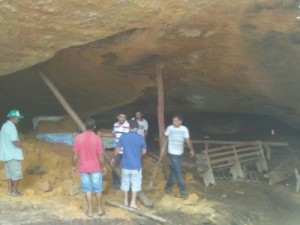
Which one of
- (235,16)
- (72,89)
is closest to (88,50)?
(72,89)

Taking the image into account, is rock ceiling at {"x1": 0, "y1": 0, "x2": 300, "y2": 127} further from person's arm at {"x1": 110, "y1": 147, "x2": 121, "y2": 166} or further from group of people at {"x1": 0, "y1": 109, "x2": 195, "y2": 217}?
person's arm at {"x1": 110, "y1": 147, "x2": 121, "y2": 166}

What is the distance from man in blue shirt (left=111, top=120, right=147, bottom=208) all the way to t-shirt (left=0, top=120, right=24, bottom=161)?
156cm

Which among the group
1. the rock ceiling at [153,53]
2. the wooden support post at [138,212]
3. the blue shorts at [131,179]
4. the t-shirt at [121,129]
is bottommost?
the wooden support post at [138,212]

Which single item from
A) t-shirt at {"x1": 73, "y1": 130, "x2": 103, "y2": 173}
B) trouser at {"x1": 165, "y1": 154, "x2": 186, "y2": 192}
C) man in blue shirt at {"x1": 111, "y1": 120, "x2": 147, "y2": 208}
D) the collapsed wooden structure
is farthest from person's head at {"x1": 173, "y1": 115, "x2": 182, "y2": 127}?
t-shirt at {"x1": 73, "y1": 130, "x2": 103, "y2": 173}

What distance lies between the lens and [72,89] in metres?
9.76

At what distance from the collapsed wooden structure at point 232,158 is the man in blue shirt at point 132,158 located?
219 cm

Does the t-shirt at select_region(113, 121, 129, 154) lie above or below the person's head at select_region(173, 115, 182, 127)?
below

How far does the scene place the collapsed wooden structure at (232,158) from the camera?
29.4ft

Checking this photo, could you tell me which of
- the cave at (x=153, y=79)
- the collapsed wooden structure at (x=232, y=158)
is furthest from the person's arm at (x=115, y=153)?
the collapsed wooden structure at (x=232, y=158)

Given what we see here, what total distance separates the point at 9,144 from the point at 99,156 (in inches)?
56.4

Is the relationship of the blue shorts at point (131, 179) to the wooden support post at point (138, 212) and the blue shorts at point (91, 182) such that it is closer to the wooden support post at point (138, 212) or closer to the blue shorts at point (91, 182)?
the wooden support post at point (138, 212)

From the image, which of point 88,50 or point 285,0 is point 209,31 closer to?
point 285,0

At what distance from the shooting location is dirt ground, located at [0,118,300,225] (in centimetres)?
671

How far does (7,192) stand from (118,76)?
10.4 feet
